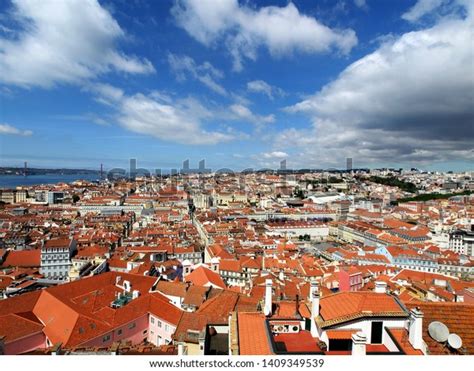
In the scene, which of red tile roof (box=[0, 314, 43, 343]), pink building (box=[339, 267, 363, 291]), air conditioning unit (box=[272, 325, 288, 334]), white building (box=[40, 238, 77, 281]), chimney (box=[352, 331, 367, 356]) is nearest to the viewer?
chimney (box=[352, 331, 367, 356])

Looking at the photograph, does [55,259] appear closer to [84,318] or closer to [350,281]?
[84,318]

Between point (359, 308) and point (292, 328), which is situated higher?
point (359, 308)

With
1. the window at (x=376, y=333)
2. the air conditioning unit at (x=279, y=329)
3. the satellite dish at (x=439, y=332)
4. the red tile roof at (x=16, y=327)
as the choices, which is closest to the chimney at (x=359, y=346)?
the satellite dish at (x=439, y=332)

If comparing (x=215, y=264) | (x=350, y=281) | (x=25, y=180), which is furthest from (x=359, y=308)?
(x=25, y=180)

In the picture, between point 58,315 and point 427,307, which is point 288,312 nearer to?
point 427,307

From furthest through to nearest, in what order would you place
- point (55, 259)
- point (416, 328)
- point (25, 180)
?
1. point (25, 180)
2. point (55, 259)
3. point (416, 328)

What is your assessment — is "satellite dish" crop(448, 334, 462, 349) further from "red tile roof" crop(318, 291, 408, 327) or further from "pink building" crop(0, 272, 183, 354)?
"pink building" crop(0, 272, 183, 354)

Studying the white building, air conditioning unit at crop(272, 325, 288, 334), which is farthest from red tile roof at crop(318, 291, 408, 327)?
the white building

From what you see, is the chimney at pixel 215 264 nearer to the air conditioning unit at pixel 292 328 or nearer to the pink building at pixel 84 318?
the pink building at pixel 84 318
